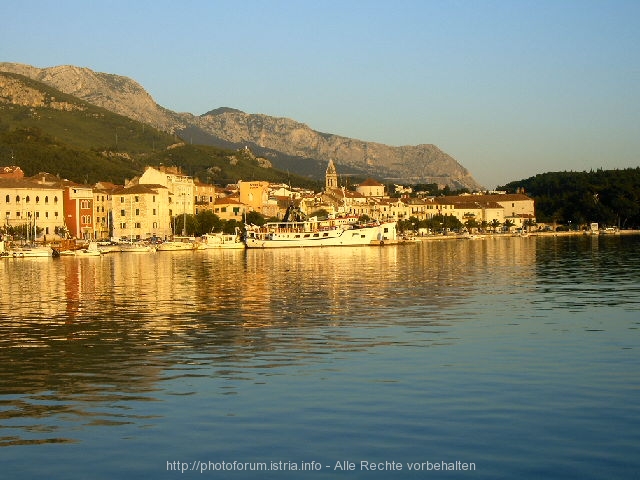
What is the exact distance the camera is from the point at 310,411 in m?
15.5

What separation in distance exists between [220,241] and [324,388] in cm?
9861

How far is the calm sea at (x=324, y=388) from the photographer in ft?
41.8

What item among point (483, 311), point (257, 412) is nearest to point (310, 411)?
point (257, 412)

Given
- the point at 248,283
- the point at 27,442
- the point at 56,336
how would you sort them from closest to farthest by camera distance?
the point at 27,442 < the point at 56,336 < the point at 248,283

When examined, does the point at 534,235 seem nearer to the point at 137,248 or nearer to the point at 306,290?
the point at 137,248

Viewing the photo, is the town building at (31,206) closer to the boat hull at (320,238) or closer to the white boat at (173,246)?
the white boat at (173,246)

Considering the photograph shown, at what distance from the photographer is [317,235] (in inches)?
4432

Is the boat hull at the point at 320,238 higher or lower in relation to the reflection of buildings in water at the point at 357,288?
higher

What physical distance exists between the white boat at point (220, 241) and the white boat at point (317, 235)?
1.59m

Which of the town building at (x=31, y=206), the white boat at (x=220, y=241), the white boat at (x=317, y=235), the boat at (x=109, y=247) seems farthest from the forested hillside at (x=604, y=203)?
the town building at (x=31, y=206)

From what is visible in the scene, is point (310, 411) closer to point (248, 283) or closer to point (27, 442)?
point (27, 442)

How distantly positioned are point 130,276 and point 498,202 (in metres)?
153

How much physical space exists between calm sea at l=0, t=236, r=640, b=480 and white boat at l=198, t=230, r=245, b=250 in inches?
3029

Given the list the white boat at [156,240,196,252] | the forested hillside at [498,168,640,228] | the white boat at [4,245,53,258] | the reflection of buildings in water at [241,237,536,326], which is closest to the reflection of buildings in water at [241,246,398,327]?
the reflection of buildings in water at [241,237,536,326]
